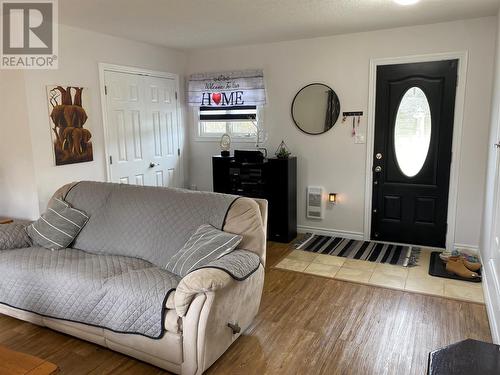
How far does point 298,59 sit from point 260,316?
305cm

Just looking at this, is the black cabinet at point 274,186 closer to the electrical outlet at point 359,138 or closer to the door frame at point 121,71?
the electrical outlet at point 359,138

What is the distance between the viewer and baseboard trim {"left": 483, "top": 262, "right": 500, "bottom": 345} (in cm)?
239

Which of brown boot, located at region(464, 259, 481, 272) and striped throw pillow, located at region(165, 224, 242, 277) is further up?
striped throw pillow, located at region(165, 224, 242, 277)

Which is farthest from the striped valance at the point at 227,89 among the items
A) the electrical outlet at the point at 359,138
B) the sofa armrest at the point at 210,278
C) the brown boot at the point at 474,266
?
the sofa armrest at the point at 210,278

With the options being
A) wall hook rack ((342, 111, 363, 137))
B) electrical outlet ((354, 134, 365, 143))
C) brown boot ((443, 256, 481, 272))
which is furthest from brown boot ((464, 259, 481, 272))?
wall hook rack ((342, 111, 363, 137))

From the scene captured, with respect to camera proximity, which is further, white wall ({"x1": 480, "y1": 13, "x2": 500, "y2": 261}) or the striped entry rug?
the striped entry rug

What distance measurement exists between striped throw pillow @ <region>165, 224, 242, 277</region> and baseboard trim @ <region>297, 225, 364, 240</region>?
2507 millimetres

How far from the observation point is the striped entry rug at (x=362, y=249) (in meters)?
3.92

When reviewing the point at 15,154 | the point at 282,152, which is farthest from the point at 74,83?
the point at 282,152

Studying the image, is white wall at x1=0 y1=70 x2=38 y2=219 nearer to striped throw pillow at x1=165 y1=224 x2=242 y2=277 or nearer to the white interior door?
the white interior door

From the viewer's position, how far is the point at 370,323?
8.86 ft

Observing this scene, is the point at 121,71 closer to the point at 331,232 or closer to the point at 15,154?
the point at 15,154

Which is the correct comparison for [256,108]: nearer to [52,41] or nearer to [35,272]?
[52,41]

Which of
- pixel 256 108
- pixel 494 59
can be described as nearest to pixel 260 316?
pixel 256 108
